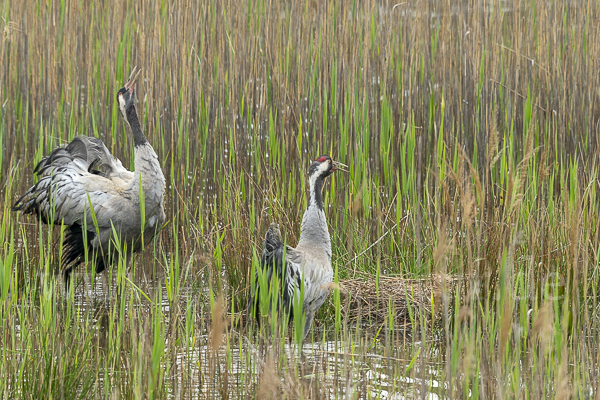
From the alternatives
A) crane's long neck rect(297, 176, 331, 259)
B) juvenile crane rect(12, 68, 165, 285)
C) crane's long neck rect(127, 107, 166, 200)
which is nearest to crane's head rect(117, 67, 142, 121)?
juvenile crane rect(12, 68, 165, 285)

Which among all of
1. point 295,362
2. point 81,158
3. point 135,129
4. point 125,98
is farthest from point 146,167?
point 295,362

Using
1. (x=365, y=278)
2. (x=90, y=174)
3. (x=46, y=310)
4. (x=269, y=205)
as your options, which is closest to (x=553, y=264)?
(x=365, y=278)

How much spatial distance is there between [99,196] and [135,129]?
408 millimetres

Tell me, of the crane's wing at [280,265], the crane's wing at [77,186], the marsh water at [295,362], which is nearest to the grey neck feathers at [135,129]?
the crane's wing at [77,186]

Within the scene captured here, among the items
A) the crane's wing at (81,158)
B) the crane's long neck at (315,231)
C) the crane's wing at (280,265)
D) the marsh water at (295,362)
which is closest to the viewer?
the marsh water at (295,362)

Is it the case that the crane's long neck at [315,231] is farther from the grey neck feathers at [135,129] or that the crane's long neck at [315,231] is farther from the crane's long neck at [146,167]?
the grey neck feathers at [135,129]

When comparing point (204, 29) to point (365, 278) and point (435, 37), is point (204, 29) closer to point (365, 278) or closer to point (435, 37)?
point (435, 37)

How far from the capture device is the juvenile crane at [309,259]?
3.33 meters

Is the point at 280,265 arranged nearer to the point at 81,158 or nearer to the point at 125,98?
the point at 125,98

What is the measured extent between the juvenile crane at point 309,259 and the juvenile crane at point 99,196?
2.95 feet

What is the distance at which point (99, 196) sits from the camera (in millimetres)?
4121

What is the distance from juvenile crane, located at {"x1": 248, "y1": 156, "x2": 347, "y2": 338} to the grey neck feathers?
961mm

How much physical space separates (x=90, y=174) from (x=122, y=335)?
1861 millimetres

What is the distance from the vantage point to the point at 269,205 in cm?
420
